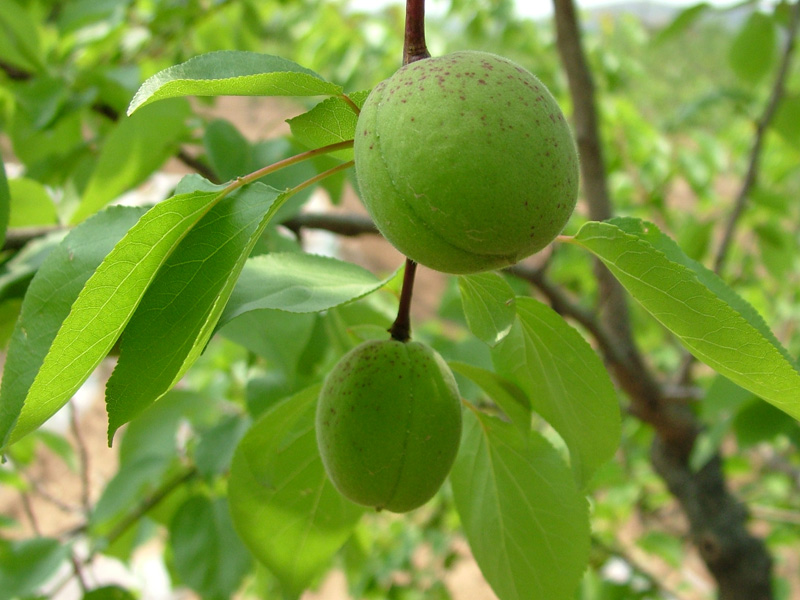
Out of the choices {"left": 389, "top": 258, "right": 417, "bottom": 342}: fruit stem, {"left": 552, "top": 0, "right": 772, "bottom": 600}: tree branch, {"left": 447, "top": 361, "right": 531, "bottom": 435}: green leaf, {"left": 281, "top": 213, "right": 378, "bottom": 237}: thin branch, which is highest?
{"left": 389, "top": 258, "right": 417, "bottom": 342}: fruit stem

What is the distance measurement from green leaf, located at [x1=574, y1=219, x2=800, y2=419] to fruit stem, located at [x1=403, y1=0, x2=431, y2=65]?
171mm

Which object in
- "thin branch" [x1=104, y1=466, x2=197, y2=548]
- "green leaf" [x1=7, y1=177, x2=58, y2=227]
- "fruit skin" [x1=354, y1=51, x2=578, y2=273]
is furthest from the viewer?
"thin branch" [x1=104, y1=466, x2=197, y2=548]

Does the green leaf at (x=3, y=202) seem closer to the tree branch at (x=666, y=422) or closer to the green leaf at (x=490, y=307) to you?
the green leaf at (x=490, y=307)

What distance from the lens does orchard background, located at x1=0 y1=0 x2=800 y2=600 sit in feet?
1.71

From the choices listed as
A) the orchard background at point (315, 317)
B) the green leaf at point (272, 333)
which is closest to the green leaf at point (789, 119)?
the orchard background at point (315, 317)

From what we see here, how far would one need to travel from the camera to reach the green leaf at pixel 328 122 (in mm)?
494

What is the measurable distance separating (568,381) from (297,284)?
237mm

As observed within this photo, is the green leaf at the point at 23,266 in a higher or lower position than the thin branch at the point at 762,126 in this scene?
higher

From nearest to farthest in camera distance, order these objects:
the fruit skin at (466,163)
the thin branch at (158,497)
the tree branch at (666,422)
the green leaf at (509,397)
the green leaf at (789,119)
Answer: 1. the fruit skin at (466,163)
2. the green leaf at (509,397)
3. the thin branch at (158,497)
4. the tree branch at (666,422)
5. the green leaf at (789,119)

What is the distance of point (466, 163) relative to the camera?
15.1 inches

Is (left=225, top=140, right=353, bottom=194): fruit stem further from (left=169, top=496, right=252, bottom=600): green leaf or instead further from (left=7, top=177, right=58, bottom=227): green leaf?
(left=169, top=496, right=252, bottom=600): green leaf

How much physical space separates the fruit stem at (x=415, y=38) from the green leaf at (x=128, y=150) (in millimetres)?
459

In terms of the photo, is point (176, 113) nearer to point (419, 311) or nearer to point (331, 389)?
point (331, 389)

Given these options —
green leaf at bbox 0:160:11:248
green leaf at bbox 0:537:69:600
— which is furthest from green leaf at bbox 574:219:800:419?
green leaf at bbox 0:537:69:600
